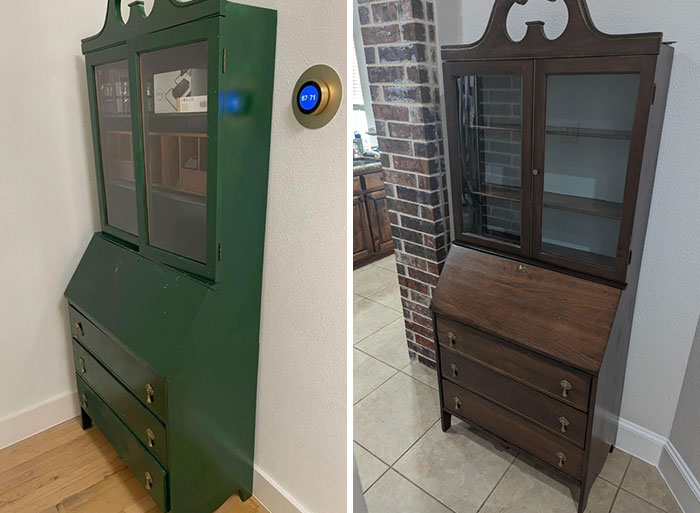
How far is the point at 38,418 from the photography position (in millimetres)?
1819

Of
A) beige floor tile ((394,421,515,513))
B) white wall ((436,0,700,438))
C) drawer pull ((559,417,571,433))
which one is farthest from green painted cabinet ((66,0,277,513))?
white wall ((436,0,700,438))

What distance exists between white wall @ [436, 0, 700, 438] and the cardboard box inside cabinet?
1.11m

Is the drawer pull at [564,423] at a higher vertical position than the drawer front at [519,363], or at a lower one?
lower

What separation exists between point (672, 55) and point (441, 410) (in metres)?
1.38

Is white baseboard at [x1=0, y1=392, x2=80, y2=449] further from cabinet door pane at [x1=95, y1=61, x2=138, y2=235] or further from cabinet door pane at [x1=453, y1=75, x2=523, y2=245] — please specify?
cabinet door pane at [x1=453, y1=75, x2=523, y2=245]

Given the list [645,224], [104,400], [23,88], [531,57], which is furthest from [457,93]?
[104,400]

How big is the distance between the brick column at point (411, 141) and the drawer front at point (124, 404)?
1.07 metres

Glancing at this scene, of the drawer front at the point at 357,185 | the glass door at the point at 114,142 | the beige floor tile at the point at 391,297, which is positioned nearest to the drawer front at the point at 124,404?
the glass door at the point at 114,142

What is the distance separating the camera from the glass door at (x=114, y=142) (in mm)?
1425

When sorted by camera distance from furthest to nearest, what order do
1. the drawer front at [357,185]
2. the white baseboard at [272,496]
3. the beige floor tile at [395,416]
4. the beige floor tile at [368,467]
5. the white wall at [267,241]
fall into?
the drawer front at [357,185]
the beige floor tile at [395,416]
the beige floor tile at [368,467]
the white baseboard at [272,496]
the white wall at [267,241]

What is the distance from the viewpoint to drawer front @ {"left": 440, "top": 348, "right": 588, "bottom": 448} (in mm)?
1474

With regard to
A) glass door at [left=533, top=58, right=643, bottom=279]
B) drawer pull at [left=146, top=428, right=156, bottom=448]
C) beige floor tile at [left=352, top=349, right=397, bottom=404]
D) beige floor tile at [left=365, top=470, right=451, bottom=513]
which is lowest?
beige floor tile at [left=365, top=470, right=451, bottom=513]

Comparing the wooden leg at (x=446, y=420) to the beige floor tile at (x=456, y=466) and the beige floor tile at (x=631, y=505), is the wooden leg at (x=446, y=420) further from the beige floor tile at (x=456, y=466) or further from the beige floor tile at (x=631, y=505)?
the beige floor tile at (x=631, y=505)

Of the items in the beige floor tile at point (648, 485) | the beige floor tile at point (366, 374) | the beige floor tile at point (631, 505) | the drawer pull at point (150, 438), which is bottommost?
the beige floor tile at point (631, 505)
